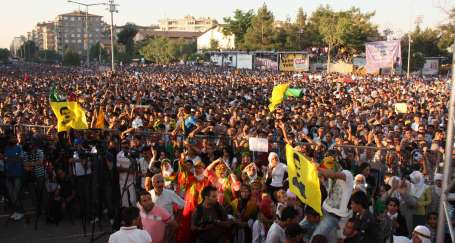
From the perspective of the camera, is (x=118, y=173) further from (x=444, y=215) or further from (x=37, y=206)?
(x=444, y=215)

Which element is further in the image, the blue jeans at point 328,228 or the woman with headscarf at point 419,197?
the woman with headscarf at point 419,197

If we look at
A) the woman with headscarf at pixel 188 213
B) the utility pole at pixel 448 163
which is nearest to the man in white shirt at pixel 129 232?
the woman with headscarf at pixel 188 213

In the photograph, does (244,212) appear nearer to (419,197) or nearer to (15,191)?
(419,197)

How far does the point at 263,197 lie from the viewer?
19.5 feet

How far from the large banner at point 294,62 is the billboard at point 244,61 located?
506 centimetres

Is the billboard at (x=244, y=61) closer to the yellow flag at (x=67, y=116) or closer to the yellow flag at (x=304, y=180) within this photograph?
the yellow flag at (x=67, y=116)

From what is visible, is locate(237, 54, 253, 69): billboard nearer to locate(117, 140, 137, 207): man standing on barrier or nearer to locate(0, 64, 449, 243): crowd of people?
locate(0, 64, 449, 243): crowd of people

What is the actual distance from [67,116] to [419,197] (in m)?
6.04

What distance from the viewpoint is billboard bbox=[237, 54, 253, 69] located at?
230ft

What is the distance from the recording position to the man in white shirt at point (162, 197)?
578cm

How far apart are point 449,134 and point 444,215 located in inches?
23.1

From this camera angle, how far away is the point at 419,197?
21.1 feet

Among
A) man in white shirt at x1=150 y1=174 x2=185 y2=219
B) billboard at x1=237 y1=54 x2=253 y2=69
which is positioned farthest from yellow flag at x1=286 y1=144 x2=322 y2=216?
billboard at x1=237 y1=54 x2=253 y2=69

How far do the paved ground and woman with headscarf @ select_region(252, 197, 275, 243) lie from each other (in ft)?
8.87
